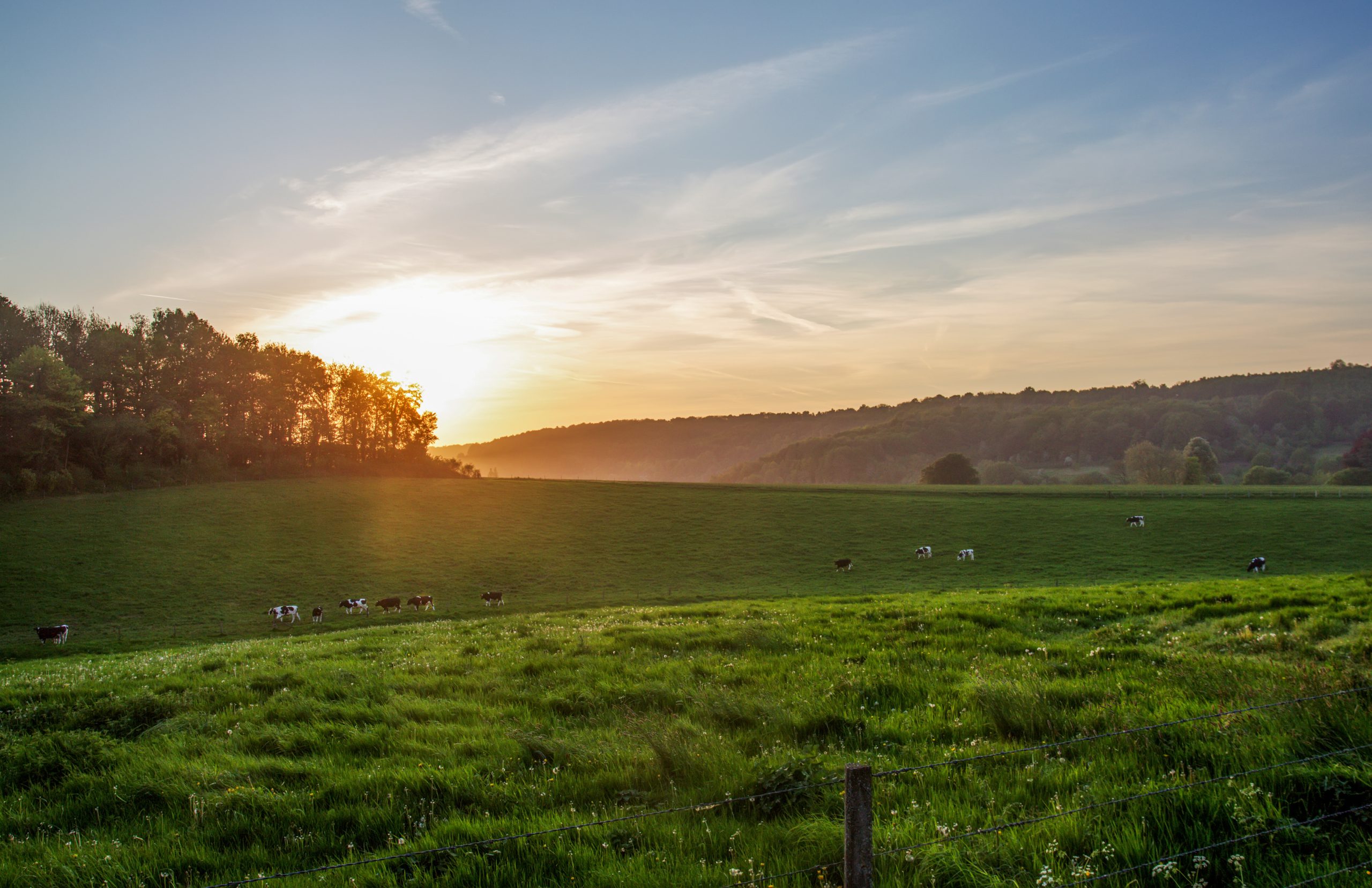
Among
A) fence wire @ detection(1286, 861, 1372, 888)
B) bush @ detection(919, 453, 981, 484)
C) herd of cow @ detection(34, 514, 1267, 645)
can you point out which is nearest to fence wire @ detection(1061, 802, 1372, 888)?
fence wire @ detection(1286, 861, 1372, 888)

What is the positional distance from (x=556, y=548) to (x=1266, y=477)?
113682 mm

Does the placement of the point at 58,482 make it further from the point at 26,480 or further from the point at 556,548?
the point at 556,548

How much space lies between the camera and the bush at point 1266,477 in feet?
370

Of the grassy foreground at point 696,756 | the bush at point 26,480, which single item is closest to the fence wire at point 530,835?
the grassy foreground at point 696,756

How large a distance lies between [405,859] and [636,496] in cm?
8065

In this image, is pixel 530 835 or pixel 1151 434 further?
pixel 1151 434

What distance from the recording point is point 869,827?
4.06m

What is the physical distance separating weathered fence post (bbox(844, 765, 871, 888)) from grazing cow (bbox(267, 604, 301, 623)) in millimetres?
43472

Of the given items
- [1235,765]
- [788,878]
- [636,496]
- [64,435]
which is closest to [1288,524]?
[636,496]

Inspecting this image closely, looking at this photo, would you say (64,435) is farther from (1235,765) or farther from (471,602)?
(1235,765)

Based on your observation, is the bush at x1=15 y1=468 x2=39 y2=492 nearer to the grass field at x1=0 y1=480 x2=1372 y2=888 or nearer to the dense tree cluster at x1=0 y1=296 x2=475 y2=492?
the dense tree cluster at x1=0 y1=296 x2=475 y2=492

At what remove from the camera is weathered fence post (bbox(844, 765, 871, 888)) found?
157 inches

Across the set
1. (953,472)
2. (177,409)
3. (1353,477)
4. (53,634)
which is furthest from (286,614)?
(1353,477)

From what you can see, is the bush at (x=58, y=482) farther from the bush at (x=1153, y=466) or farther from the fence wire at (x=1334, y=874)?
the bush at (x=1153, y=466)
